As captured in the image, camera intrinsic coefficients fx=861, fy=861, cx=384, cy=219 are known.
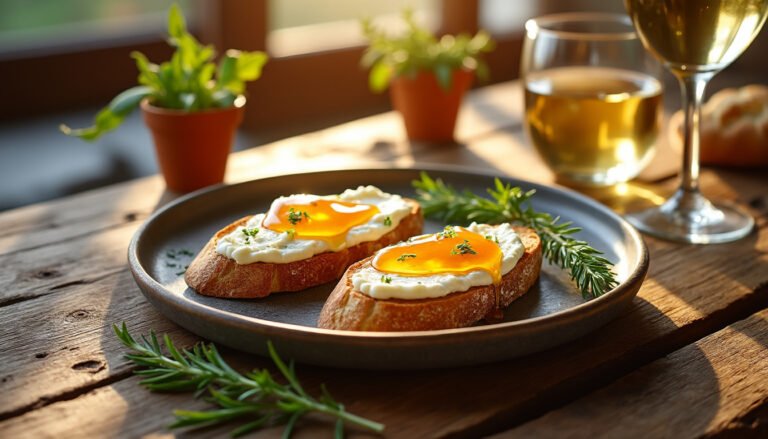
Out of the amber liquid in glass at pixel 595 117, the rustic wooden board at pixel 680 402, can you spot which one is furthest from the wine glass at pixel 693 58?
the rustic wooden board at pixel 680 402

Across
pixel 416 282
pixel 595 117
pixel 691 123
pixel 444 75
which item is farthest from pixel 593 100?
pixel 416 282

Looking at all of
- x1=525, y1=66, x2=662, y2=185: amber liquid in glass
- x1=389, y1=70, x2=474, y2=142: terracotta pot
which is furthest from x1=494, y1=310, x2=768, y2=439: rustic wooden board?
x1=389, y1=70, x2=474, y2=142: terracotta pot

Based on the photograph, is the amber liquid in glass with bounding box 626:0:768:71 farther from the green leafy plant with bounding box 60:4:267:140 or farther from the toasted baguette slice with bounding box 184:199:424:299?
the green leafy plant with bounding box 60:4:267:140

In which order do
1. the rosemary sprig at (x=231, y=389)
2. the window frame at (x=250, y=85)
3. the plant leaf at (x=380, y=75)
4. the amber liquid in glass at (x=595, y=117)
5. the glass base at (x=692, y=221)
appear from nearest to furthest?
the rosemary sprig at (x=231, y=389) < the glass base at (x=692, y=221) < the amber liquid in glass at (x=595, y=117) < the plant leaf at (x=380, y=75) < the window frame at (x=250, y=85)

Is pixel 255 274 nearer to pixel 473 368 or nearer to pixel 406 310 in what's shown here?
pixel 406 310

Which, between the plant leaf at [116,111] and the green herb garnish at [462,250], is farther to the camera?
the plant leaf at [116,111]

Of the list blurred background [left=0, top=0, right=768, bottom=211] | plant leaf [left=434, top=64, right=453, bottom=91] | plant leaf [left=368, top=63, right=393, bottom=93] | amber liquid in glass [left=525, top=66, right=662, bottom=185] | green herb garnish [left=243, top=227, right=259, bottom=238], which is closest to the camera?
green herb garnish [left=243, top=227, right=259, bottom=238]

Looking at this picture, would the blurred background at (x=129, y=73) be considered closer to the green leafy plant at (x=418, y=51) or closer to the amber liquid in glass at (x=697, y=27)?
→ the green leafy plant at (x=418, y=51)
